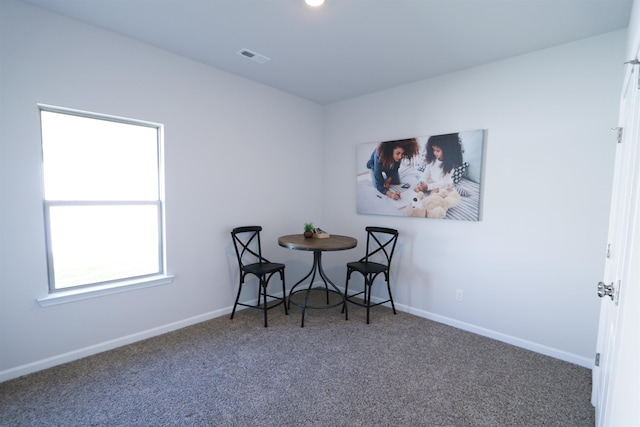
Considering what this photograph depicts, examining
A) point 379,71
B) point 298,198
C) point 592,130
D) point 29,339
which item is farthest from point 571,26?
point 29,339

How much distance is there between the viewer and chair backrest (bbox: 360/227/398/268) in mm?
3457

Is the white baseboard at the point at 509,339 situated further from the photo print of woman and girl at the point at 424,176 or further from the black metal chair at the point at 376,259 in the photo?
the photo print of woman and girl at the point at 424,176

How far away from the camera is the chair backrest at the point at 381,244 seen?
3.46 metres

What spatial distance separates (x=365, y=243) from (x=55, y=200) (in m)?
3.18

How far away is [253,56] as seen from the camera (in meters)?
2.80

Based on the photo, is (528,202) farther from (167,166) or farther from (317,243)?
(167,166)

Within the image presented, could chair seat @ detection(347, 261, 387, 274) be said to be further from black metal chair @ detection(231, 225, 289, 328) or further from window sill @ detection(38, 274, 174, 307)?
window sill @ detection(38, 274, 174, 307)

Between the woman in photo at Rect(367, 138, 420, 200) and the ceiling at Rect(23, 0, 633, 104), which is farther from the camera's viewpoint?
the woman in photo at Rect(367, 138, 420, 200)

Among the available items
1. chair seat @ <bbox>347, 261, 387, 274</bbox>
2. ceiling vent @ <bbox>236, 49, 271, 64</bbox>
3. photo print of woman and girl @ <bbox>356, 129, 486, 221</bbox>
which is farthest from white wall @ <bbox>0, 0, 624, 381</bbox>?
ceiling vent @ <bbox>236, 49, 271, 64</bbox>

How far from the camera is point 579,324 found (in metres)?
2.44

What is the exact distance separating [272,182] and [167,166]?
4.17ft

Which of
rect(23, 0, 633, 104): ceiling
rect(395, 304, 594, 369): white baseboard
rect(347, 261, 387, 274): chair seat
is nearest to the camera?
rect(23, 0, 633, 104): ceiling

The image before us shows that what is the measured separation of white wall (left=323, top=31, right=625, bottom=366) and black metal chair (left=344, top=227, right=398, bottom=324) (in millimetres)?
221

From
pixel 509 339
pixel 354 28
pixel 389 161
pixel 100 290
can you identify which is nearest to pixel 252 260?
pixel 100 290
